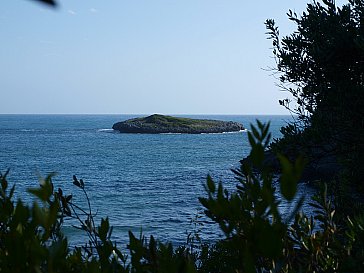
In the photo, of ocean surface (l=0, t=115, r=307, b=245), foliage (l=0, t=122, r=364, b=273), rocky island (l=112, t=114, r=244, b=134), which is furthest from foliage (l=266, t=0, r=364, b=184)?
rocky island (l=112, t=114, r=244, b=134)

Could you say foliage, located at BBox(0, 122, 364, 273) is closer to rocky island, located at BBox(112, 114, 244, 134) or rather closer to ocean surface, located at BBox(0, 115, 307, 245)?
ocean surface, located at BBox(0, 115, 307, 245)

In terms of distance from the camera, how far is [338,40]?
781 centimetres

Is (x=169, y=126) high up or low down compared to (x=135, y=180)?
up

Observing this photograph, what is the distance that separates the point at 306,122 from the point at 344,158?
0.87 metres

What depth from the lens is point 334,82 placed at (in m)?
7.96

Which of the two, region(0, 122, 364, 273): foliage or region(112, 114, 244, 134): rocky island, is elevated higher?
region(0, 122, 364, 273): foliage

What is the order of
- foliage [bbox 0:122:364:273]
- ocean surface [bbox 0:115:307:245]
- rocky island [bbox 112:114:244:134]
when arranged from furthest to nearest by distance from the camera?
rocky island [bbox 112:114:244:134]
ocean surface [bbox 0:115:307:245]
foliage [bbox 0:122:364:273]

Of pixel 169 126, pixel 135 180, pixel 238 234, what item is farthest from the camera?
pixel 169 126

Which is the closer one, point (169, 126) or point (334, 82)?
point (334, 82)

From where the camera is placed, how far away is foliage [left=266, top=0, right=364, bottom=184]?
25.0ft

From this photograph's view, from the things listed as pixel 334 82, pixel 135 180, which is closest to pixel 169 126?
pixel 135 180

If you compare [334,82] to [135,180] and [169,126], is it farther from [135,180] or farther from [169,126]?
[169,126]

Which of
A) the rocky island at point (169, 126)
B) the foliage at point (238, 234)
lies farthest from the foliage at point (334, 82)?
the rocky island at point (169, 126)

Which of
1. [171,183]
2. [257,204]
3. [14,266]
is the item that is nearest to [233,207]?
[257,204]
